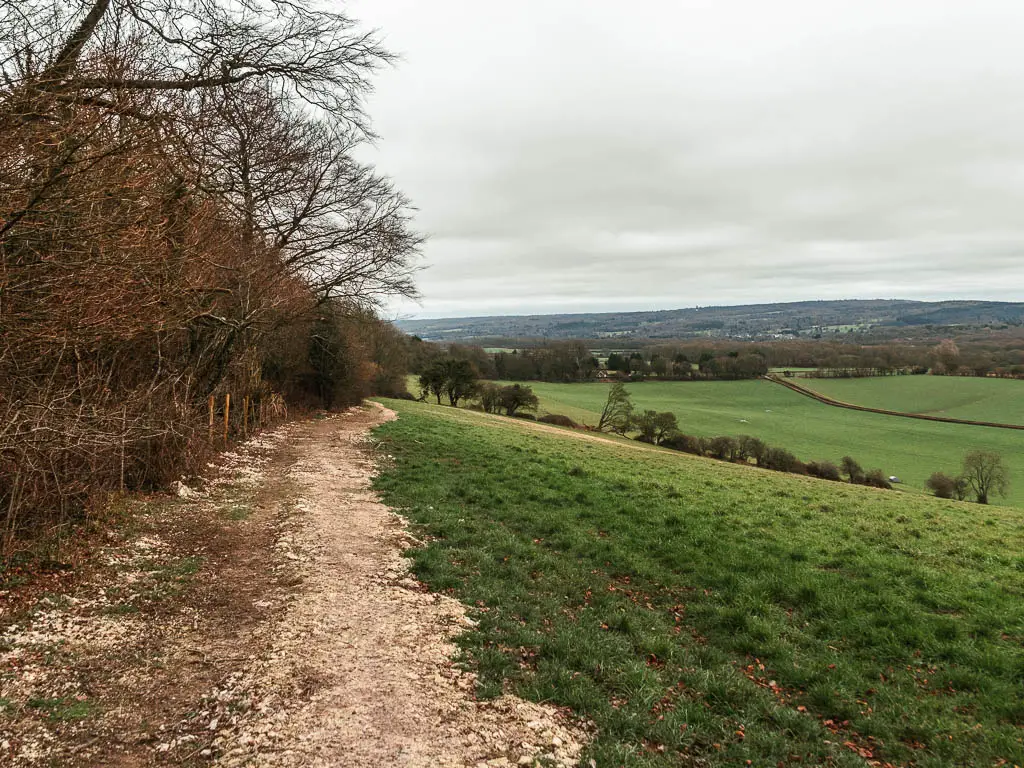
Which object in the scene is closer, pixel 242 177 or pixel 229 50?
pixel 229 50

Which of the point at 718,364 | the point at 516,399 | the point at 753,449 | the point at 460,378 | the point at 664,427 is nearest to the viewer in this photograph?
the point at 753,449

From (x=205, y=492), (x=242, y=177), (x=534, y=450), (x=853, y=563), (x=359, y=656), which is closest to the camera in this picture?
(x=359, y=656)

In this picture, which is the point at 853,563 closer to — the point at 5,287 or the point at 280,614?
the point at 280,614

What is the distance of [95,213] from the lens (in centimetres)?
484

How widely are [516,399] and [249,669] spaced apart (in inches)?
1937

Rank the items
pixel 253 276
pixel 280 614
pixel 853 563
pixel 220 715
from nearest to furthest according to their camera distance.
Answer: pixel 220 715 < pixel 280 614 < pixel 853 563 < pixel 253 276

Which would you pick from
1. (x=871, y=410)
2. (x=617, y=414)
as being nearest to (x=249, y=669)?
(x=617, y=414)

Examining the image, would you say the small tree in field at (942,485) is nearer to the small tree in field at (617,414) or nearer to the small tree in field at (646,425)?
the small tree in field at (646,425)

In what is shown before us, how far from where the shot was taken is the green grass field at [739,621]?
13.9 ft

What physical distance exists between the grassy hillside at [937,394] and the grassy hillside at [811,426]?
480 centimetres

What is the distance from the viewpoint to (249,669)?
4.48m

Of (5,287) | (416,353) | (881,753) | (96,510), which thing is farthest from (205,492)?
(416,353)

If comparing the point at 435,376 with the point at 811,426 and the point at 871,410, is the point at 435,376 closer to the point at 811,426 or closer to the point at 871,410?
the point at 811,426

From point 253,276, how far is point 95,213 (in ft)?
30.4
